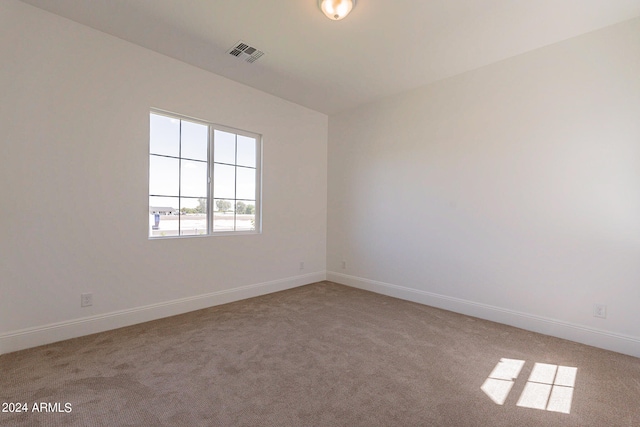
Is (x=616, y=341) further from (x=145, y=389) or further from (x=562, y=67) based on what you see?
(x=145, y=389)

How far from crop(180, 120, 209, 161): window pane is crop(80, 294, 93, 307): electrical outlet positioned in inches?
69.0

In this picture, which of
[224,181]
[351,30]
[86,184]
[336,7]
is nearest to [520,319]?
[351,30]

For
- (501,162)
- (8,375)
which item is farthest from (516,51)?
(8,375)

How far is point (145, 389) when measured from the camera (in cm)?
194

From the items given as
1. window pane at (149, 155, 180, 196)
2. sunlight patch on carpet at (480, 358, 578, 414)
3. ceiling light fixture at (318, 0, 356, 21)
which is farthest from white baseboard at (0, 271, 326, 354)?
Answer: ceiling light fixture at (318, 0, 356, 21)

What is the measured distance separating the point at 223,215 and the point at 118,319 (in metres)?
1.60

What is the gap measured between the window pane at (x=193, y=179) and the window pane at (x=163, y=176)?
0.24 ft

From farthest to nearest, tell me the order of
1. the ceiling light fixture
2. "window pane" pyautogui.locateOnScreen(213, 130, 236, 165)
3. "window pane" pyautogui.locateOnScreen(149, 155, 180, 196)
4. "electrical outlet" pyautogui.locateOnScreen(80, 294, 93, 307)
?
"window pane" pyautogui.locateOnScreen(213, 130, 236, 165) < "window pane" pyautogui.locateOnScreen(149, 155, 180, 196) < "electrical outlet" pyautogui.locateOnScreen(80, 294, 93, 307) < the ceiling light fixture

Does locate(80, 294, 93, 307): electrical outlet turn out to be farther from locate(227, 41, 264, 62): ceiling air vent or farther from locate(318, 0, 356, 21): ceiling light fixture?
locate(318, 0, 356, 21): ceiling light fixture

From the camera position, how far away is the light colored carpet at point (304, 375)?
1715 mm

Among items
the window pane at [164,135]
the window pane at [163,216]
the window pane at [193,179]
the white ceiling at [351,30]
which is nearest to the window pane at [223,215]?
the window pane at [193,179]

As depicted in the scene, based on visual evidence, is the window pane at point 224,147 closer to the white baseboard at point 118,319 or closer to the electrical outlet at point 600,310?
the white baseboard at point 118,319

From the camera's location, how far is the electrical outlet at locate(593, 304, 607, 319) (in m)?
2.67

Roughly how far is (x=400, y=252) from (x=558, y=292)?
178cm
